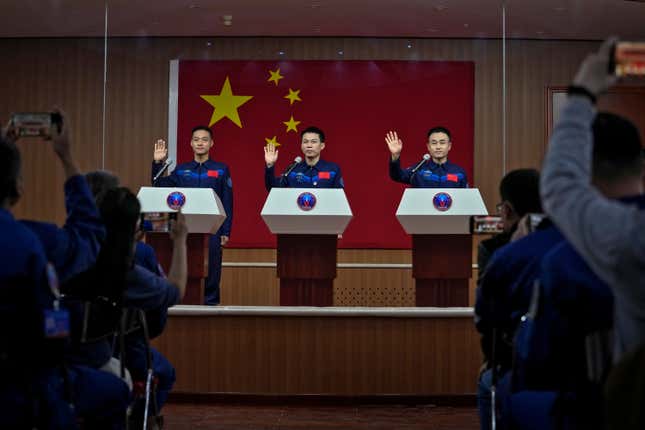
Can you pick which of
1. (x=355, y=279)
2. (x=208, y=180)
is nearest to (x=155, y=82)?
(x=208, y=180)

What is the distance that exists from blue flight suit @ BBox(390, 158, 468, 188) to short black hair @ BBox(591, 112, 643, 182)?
4754mm

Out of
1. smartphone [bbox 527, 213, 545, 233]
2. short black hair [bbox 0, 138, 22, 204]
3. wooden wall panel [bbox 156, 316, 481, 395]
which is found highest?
short black hair [bbox 0, 138, 22, 204]

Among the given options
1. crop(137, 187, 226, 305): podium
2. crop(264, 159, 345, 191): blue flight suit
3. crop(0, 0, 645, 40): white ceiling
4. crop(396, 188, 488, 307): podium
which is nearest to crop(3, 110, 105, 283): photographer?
crop(137, 187, 226, 305): podium

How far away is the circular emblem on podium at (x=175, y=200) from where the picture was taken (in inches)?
198

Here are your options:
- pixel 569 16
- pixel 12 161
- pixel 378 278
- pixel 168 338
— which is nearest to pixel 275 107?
pixel 378 278

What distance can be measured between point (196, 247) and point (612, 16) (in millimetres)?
3940

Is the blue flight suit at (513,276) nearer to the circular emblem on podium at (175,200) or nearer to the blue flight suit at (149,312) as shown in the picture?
the blue flight suit at (149,312)

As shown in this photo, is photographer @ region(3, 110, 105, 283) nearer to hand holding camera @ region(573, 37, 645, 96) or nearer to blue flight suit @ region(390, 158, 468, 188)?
hand holding camera @ region(573, 37, 645, 96)

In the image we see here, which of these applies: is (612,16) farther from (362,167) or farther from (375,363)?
(375,363)

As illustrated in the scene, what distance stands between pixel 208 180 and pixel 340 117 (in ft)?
5.39

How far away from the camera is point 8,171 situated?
173cm

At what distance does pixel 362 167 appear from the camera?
7.67 meters

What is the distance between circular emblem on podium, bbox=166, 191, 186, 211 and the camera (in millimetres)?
5027

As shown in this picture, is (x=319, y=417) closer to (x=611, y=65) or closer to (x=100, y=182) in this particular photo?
(x=100, y=182)
